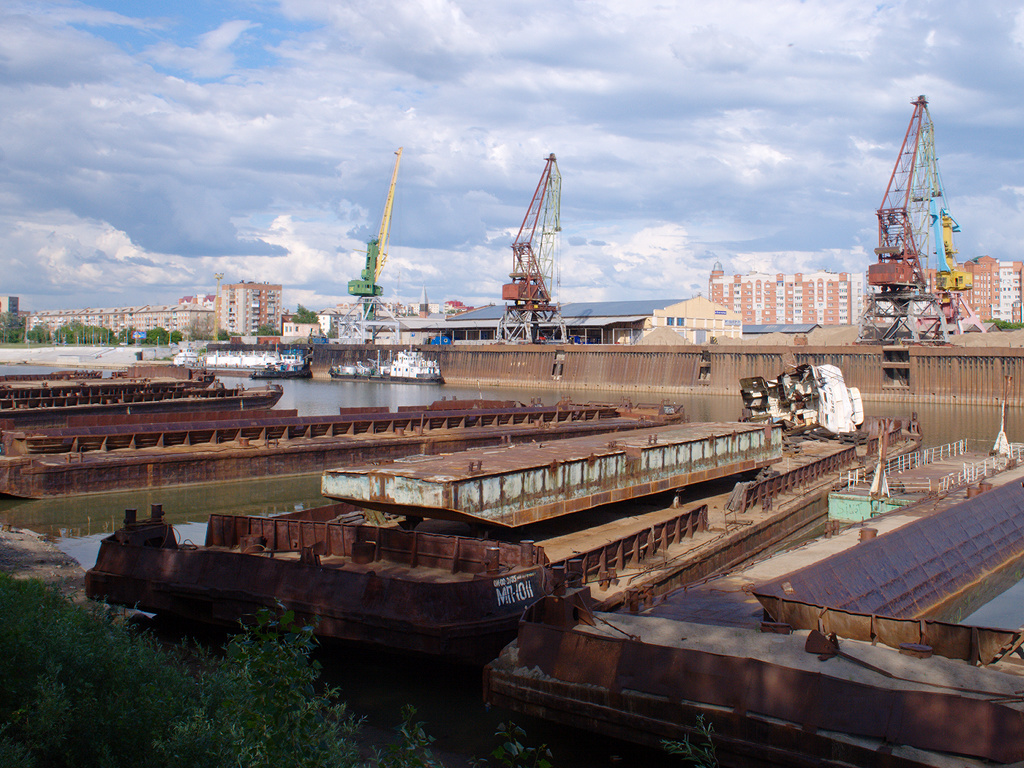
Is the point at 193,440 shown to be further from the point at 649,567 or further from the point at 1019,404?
the point at 1019,404

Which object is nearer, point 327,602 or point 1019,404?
point 327,602

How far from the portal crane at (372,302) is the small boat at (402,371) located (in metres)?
20.4

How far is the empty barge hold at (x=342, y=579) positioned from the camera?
434 inches

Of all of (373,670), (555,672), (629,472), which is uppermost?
(629,472)

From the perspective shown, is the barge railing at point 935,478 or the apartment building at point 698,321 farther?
the apartment building at point 698,321

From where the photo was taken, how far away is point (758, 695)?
8.05 meters

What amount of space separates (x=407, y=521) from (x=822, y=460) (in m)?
15.3

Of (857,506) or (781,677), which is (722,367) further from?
(781,677)

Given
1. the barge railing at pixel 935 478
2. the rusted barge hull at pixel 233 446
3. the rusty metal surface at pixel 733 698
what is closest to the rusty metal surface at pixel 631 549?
the rusty metal surface at pixel 733 698

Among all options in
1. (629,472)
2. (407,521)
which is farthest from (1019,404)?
(407,521)

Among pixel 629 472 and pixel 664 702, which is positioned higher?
pixel 629 472

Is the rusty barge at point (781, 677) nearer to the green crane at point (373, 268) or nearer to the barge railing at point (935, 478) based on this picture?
the barge railing at point (935, 478)

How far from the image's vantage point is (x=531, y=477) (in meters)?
14.4

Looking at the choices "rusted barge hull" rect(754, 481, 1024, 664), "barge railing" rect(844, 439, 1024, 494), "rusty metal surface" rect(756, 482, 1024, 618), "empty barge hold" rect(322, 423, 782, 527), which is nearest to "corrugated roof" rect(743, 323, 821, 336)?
"barge railing" rect(844, 439, 1024, 494)
